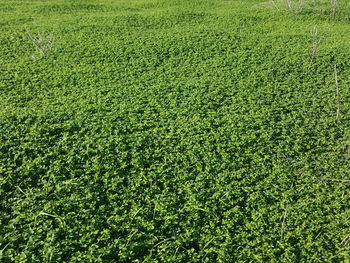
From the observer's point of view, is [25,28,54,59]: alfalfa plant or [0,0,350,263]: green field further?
[25,28,54,59]: alfalfa plant

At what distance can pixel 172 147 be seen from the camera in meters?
3.38

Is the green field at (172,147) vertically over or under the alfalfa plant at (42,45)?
under

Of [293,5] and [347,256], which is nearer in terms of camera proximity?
[347,256]

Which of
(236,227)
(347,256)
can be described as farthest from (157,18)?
(347,256)

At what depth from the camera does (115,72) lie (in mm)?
4672

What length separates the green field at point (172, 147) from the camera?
2549 millimetres

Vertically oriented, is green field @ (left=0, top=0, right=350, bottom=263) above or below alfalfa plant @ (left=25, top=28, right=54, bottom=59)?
below

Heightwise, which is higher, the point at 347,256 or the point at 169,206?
the point at 169,206

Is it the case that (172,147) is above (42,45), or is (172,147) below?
below

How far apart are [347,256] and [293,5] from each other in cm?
664

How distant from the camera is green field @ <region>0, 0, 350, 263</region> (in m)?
2.55

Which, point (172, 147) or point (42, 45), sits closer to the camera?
point (172, 147)

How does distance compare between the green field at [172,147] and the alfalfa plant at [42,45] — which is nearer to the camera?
the green field at [172,147]

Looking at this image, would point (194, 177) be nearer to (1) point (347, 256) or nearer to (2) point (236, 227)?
(2) point (236, 227)
